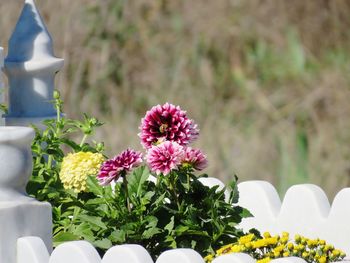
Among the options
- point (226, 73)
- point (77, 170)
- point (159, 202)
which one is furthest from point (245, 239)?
point (226, 73)

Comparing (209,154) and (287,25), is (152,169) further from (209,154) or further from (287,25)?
(287,25)

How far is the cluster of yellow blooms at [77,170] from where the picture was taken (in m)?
4.29

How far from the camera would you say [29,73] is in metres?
4.94

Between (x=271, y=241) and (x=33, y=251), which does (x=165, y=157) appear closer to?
(x=271, y=241)

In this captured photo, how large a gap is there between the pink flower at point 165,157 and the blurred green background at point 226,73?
5.75 metres

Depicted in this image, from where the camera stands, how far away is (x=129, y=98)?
1173 cm

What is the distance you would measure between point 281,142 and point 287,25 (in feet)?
7.58

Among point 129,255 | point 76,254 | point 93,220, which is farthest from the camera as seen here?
point 93,220

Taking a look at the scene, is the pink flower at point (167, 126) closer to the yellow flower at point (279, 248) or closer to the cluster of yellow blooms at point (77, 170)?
the cluster of yellow blooms at point (77, 170)

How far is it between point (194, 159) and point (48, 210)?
61cm

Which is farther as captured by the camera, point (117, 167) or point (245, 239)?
point (117, 167)

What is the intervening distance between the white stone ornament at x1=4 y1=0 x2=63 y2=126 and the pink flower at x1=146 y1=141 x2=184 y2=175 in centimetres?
118

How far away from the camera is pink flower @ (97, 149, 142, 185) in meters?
3.94

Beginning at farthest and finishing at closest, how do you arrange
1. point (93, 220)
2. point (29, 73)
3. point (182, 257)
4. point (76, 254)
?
point (29, 73) < point (93, 220) < point (76, 254) < point (182, 257)
